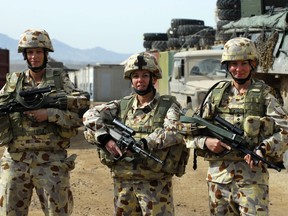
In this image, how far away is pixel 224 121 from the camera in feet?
13.4

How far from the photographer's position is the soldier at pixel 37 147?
452cm

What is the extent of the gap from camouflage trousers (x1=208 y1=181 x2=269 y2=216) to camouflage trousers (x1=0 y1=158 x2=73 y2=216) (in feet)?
3.68

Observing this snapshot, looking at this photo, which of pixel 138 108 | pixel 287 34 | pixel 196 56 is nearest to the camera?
pixel 138 108

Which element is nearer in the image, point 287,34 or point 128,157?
point 128,157

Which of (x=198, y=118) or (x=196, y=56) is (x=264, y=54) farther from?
(x=198, y=118)

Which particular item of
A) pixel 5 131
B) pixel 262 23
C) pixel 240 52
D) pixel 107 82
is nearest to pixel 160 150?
pixel 240 52

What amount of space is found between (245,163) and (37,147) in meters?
1.51

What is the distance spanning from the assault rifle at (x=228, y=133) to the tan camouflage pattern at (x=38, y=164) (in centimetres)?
97

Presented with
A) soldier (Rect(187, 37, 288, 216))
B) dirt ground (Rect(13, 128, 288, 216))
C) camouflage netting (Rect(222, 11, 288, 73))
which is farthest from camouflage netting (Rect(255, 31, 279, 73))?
soldier (Rect(187, 37, 288, 216))

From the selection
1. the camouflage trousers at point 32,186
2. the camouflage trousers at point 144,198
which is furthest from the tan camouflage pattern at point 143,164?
the camouflage trousers at point 32,186

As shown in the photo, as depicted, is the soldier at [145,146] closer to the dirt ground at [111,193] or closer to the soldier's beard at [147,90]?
the soldier's beard at [147,90]

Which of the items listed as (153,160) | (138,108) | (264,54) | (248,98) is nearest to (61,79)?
(138,108)

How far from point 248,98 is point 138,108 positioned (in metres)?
0.75

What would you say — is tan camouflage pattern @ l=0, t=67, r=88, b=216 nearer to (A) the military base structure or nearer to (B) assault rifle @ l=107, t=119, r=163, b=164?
(B) assault rifle @ l=107, t=119, r=163, b=164
